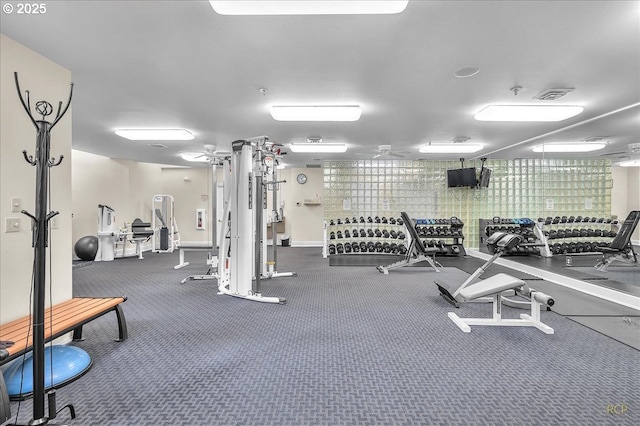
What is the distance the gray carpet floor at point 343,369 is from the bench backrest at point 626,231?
1.97 m

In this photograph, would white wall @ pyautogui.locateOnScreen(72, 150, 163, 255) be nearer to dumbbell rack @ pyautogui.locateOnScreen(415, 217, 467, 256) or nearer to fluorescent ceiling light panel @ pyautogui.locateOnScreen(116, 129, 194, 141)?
fluorescent ceiling light panel @ pyautogui.locateOnScreen(116, 129, 194, 141)

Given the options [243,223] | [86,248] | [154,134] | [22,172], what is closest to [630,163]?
[243,223]

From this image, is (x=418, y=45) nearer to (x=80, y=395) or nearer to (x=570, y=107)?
(x=570, y=107)

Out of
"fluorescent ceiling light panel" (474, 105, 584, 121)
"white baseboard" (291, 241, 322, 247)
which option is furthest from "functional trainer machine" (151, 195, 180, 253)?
"fluorescent ceiling light panel" (474, 105, 584, 121)

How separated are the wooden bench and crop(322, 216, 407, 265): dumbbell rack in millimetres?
4939

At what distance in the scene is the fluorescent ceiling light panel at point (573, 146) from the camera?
512 cm

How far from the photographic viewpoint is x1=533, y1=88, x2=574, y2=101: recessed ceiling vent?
3181 millimetres

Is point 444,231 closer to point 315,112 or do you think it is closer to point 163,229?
point 315,112

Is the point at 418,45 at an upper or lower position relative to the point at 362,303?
upper

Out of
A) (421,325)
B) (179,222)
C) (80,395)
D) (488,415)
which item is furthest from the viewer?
(179,222)

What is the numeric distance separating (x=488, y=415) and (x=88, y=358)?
104 inches

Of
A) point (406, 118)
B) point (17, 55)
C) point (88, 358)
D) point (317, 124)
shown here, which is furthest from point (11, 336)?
point (406, 118)

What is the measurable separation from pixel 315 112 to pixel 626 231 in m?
4.54

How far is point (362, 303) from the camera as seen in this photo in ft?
12.0
